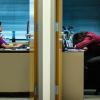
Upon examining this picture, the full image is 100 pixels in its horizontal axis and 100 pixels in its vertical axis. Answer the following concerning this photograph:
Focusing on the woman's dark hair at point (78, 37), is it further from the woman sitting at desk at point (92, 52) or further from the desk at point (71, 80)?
the desk at point (71, 80)

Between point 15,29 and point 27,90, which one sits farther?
point 15,29

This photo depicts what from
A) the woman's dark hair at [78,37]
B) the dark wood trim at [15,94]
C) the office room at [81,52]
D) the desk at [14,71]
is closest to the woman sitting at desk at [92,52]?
the office room at [81,52]

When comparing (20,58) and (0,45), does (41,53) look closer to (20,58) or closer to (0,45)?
(20,58)

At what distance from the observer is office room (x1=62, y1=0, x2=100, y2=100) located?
536cm

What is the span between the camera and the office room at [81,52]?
536 centimetres

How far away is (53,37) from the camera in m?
4.93

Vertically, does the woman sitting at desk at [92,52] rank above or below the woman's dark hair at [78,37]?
below

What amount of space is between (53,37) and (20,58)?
3.73 feet

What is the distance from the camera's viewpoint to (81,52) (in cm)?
546

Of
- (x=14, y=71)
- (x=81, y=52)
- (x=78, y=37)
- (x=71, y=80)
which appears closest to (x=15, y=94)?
(x=14, y=71)

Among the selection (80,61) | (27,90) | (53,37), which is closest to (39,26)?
(53,37)

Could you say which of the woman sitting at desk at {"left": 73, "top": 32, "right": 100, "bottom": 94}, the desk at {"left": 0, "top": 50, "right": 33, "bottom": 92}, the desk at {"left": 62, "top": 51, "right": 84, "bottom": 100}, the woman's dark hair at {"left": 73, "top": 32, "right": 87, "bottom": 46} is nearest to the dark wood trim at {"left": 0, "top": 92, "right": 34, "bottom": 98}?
the desk at {"left": 0, "top": 50, "right": 33, "bottom": 92}

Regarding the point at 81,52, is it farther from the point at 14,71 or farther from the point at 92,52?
the point at 14,71

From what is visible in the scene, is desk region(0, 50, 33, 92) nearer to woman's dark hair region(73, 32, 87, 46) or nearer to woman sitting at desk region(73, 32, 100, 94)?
woman sitting at desk region(73, 32, 100, 94)
